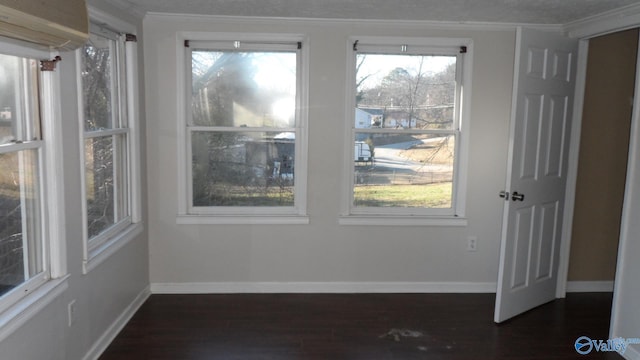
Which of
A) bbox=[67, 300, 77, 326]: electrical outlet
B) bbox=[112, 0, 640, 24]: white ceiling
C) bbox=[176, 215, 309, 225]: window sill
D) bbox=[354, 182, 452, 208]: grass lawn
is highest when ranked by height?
bbox=[112, 0, 640, 24]: white ceiling

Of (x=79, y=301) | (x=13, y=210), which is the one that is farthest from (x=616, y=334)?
(x=13, y=210)

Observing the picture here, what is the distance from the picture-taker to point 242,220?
393 cm

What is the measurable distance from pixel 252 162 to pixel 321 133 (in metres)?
0.60

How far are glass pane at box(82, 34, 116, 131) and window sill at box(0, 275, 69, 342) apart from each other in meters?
0.92

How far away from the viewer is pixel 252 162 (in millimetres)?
3961

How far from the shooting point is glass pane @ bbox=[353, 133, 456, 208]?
3994mm

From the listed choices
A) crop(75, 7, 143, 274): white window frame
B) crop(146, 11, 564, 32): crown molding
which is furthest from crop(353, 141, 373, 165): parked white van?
crop(75, 7, 143, 274): white window frame

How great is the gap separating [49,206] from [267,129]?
1807 millimetres

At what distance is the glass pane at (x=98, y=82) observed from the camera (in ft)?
9.46

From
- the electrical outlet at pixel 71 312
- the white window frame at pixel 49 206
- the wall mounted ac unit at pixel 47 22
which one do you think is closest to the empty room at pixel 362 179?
the electrical outlet at pixel 71 312

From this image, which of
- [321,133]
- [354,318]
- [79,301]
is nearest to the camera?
[79,301]

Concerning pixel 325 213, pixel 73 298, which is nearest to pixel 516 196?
pixel 325 213

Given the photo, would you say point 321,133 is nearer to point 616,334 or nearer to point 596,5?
point 596,5

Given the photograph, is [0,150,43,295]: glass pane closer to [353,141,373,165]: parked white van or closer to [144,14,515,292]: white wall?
[144,14,515,292]: white wall
